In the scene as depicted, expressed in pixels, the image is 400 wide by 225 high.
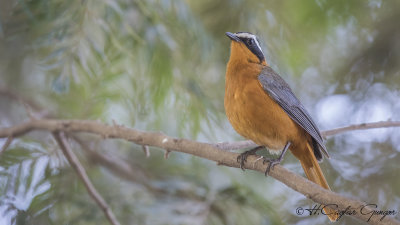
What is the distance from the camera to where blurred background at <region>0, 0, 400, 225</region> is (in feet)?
12.0

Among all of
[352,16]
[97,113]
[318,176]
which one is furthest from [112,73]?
[352,16]

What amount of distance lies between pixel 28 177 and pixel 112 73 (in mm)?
1180

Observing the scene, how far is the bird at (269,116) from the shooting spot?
10.5ft

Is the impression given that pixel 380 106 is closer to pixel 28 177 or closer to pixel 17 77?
pixel 28 177

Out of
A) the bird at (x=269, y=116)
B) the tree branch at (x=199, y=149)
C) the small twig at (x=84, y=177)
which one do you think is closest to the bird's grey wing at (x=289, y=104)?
the bird at (x=269, y=116)

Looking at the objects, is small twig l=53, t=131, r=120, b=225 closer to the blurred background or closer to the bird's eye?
the blurred background

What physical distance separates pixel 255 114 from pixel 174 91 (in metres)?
1.10

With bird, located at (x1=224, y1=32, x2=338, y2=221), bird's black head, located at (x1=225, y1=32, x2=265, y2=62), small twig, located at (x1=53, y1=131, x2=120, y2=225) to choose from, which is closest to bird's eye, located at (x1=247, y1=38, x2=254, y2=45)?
bird's black head, located at (x1=225, y1=32, x2=265, y2=62)

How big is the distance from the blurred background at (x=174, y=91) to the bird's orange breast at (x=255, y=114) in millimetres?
743

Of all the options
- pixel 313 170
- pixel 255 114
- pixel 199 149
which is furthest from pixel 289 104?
pixel 199 149

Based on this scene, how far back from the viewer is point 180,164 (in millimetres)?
4332

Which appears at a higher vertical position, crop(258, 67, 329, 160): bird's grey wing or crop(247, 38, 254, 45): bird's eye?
crop(247, 38, 254, 45): bird's eye

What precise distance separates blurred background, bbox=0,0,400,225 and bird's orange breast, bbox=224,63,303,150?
2.44ft

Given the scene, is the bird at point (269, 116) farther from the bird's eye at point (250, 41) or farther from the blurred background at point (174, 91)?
the blurred background at point (174, 91)
